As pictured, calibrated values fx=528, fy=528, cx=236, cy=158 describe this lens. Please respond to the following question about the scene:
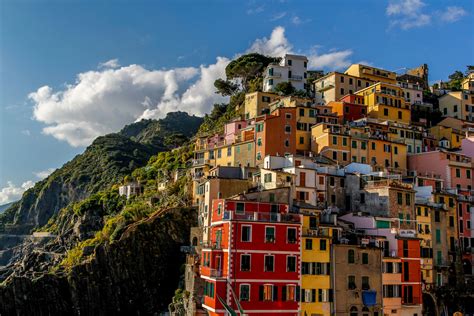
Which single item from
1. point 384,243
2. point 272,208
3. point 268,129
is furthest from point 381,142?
point 272,208

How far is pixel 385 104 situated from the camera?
3036 inches

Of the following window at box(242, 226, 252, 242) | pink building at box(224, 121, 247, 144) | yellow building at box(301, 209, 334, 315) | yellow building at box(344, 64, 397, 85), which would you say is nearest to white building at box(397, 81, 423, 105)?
yellow building at box(344, 64, 397, 85)

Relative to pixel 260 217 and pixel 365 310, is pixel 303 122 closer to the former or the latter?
pixel 260 217

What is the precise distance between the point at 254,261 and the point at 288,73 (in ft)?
173

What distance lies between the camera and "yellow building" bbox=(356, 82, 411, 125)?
250 ft

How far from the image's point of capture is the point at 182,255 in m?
60.8

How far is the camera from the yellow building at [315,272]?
42.7 m

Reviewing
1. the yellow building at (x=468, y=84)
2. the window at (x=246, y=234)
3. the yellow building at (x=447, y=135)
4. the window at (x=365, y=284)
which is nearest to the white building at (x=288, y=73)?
the yellow building at (x=447, y=135)

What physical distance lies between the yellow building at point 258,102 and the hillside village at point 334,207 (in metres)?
0.20

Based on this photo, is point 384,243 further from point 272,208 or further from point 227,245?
point 227,245

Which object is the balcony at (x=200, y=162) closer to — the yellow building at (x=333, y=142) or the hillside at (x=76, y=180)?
the yellow building at (x=333, y=142)

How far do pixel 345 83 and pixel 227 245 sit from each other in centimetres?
4982

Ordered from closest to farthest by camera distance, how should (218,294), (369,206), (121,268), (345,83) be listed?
(218,294) < (369,206) < (121,268) < (345,83)

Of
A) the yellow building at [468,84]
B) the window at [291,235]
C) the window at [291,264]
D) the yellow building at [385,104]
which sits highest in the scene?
the yellow building at [468,84]
